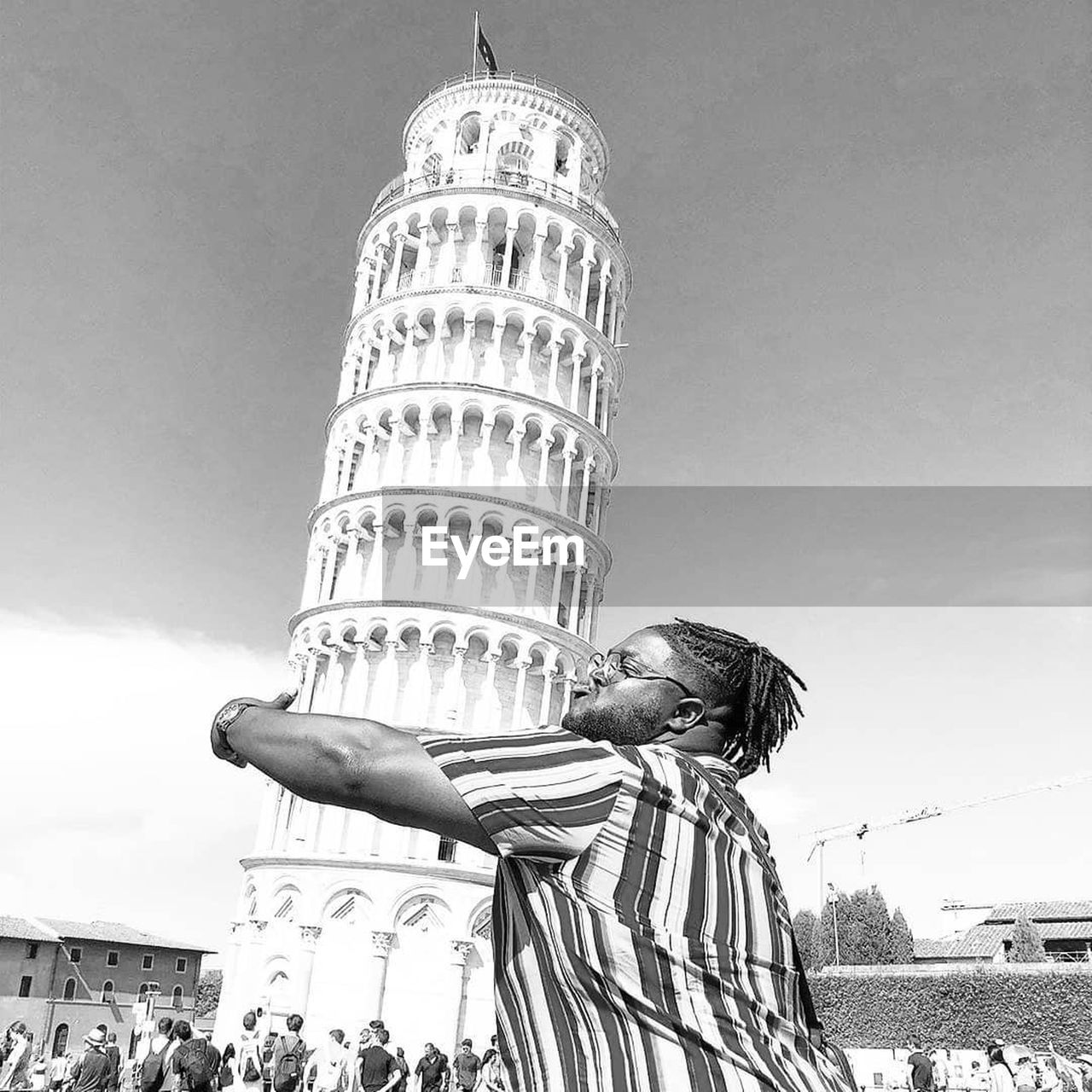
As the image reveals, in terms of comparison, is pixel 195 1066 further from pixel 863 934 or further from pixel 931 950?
pixel 931 950

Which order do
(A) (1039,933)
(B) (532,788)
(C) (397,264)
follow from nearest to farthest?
(B) (532,788) < (C) (397,264) < (A) (1039,933)

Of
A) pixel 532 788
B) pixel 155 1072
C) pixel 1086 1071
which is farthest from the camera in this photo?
pixel 1086 1071

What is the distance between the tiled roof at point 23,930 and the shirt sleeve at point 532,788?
219 feet

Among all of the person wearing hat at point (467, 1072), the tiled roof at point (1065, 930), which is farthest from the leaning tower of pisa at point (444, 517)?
the tiled roof at point (1065, 930)

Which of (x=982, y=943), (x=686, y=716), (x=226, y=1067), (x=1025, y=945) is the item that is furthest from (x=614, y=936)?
(x=982, y=943)

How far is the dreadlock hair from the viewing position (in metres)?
2.20

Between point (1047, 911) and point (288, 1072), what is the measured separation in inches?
2406

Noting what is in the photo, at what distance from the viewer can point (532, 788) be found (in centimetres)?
160

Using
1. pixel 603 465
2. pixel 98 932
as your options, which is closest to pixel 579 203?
pixel 603 465

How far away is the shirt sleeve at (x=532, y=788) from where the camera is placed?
1.60 m

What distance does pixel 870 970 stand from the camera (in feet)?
132

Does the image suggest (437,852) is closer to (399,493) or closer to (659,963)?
(399,493)

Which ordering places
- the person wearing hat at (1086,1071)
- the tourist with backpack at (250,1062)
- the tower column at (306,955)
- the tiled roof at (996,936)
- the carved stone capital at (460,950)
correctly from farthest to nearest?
the tiled roof at (996,936) < the carved stone capital at (460,950) < the tower column at (306,955) < the tourist with backpack at (250,1062) < the person wearing hat at (1086,1071)

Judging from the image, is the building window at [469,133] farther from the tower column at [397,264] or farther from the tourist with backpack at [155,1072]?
the tourist with backpack at [155,1072]
